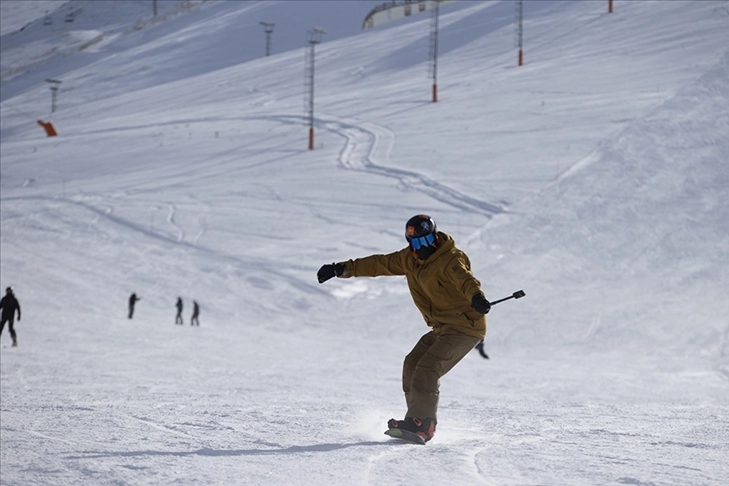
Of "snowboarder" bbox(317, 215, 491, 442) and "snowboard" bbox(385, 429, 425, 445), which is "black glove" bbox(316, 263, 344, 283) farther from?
"snowboard" bbox(385, 429, 425, 445)

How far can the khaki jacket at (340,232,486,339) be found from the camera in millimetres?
5254

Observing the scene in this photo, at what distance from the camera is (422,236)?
532 centimetres

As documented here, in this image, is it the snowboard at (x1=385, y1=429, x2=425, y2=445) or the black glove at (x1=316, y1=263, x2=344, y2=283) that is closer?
the snowboard at (x1=385, y1=429, x2=425, y2=445)

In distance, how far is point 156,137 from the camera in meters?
41.3

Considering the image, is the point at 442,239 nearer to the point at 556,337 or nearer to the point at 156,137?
the point at 556,337

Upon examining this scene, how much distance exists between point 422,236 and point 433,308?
0.51 m

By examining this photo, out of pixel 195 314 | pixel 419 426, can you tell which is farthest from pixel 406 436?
pixel 195 314

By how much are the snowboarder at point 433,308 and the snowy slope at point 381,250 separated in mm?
356

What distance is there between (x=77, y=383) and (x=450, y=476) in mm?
7355

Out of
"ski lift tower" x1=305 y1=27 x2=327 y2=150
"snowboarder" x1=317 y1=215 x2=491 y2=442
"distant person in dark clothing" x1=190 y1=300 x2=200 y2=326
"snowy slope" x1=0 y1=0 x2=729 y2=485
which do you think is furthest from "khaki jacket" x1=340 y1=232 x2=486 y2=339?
"ski lift tower" x1=305 y1=27 x2=327 y2=150

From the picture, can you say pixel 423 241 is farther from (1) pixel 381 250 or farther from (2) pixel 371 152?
(2) pixel 371 152

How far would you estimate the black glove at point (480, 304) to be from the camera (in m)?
4.97

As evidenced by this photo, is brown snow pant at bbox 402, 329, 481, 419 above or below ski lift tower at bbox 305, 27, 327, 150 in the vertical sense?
below

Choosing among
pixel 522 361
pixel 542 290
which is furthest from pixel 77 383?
pixel 542 290
